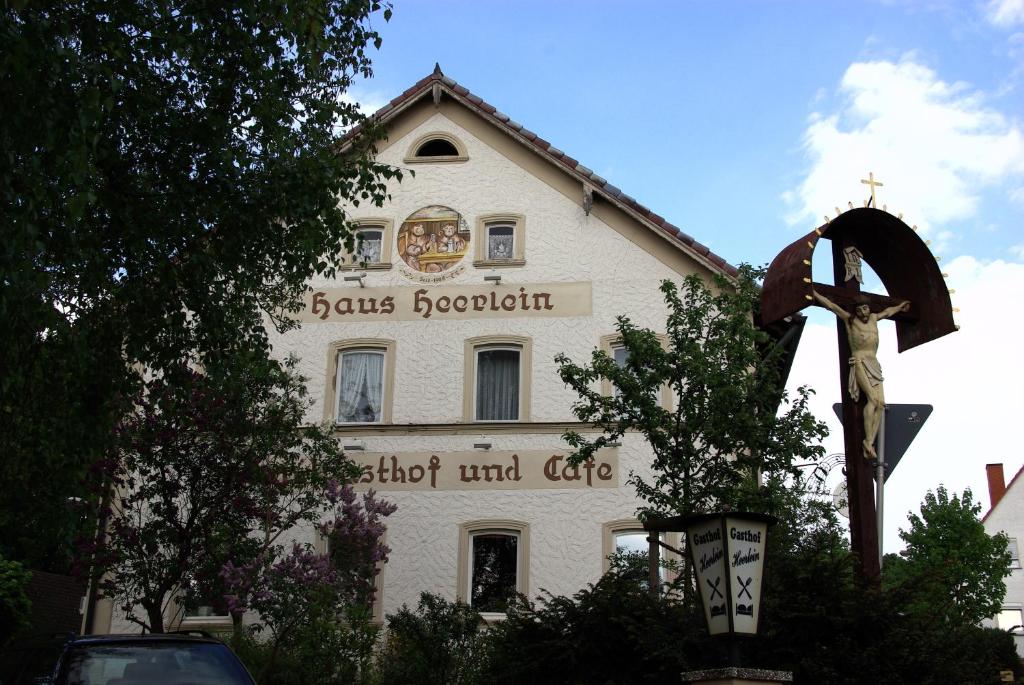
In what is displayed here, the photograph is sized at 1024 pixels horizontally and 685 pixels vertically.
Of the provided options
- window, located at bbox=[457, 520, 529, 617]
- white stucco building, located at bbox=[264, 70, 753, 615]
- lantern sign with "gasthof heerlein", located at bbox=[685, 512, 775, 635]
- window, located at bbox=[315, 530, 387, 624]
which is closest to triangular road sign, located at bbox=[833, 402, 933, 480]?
lantern sign with "gasthof heerlein", located at bbox=[685, 512, 775, 635]

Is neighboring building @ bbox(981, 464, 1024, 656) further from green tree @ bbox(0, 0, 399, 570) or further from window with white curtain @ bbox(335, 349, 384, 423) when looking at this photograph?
green tree @ bbox(0, 0, 399, 570)

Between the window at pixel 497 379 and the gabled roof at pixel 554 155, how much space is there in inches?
122

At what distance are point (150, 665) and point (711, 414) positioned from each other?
7477 millimetres

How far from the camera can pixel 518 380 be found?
20.3 metres

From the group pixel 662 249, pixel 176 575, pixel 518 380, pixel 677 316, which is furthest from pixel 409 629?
pixel 662 249

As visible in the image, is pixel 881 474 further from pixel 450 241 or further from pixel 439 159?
pixel 439 159

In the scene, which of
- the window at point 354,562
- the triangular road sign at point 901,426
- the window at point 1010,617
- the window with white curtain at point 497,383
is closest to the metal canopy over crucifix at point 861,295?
the triangular road sign at point 901,426

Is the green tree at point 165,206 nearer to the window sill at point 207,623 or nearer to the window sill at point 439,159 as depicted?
the window sill at point 207,623

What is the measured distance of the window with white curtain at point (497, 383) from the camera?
20.1 meters

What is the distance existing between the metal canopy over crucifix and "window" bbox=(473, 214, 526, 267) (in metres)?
9.36

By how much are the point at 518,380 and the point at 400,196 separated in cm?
432

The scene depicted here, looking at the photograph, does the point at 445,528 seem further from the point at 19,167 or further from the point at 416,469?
the point at 19,167

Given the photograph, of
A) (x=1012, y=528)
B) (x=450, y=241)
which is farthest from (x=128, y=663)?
(x=1012, y=528)

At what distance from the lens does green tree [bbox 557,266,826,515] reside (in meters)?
13.2
